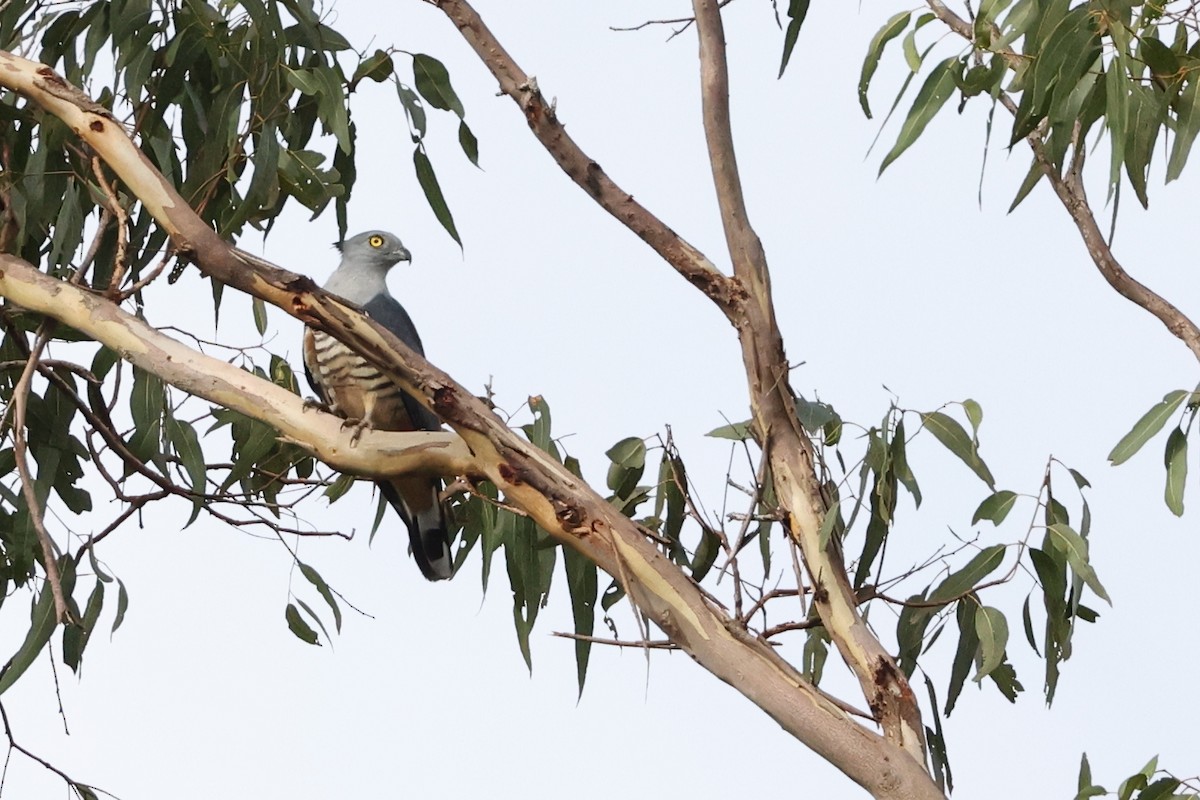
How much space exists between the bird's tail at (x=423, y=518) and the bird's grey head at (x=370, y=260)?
1015 mm

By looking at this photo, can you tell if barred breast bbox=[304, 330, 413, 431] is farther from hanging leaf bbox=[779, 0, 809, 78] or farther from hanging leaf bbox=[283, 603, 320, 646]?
hanging leaf bbox=[779, 0, 809, 78]

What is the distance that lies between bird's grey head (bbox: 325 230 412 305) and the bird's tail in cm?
102

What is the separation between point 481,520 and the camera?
11.4ft

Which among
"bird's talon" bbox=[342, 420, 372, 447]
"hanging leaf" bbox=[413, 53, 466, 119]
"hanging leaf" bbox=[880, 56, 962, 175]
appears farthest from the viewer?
"hanging leaf" bbox=[413, 53, 466, 119]

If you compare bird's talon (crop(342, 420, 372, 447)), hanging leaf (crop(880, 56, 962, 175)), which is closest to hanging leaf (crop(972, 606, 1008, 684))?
hanging leaf (crop(880, 56, 962, 175))

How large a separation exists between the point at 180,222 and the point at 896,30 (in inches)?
74.1

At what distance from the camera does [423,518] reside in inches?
159

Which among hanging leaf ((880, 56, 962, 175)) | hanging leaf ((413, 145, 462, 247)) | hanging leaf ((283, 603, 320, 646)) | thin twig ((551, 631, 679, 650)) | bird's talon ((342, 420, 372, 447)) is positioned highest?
hanging leaf ((880, 56, 962, 175))

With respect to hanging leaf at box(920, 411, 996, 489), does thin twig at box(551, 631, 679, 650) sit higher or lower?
lower

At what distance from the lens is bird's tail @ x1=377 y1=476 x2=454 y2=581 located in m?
4.04

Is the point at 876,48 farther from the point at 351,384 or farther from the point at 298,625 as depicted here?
the point at 298,625

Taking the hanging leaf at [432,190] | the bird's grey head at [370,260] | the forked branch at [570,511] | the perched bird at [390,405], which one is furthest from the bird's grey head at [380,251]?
the forked branch at [570,511]

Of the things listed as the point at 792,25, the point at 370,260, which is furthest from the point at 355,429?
the point at 370,260

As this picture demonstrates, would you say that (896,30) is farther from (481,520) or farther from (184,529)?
(184,529)
